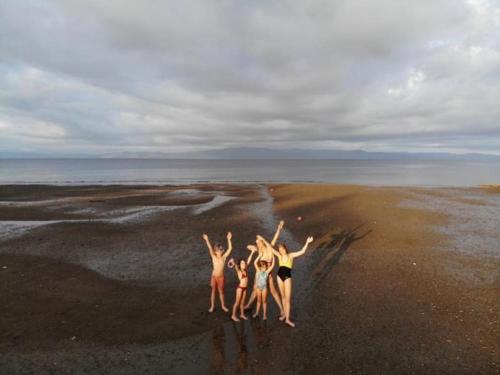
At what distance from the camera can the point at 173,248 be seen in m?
19.7

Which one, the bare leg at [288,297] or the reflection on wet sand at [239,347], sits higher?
the bare leg at [288,297]

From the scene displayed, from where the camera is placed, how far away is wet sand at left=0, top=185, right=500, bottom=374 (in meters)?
9.04

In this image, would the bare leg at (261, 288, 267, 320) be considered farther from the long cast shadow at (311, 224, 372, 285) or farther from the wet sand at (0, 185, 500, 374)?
the long cast shadow at (311, 224, 372, 285)

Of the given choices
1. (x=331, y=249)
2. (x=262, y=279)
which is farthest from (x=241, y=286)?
(x=331, y=249)

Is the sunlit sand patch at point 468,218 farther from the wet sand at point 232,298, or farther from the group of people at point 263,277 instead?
the group of people at point 263,277

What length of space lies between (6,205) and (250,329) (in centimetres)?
3703

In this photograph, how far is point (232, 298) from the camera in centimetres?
1272

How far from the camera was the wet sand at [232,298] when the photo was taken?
9.04 metres

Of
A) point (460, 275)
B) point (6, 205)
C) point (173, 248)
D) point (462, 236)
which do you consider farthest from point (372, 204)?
point (6, 205)

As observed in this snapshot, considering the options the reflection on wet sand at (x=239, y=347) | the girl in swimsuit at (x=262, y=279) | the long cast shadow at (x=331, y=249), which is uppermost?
the girl in swimsuit at (x=262, y=279)

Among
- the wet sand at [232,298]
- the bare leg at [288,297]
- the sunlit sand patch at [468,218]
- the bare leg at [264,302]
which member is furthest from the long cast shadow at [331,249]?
the sunlit sand patch at [468,218]

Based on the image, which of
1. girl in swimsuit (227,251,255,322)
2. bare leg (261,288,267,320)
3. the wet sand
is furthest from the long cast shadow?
girl in swimsuit (227,251,255,322)

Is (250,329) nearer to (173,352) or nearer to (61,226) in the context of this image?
(173,352)

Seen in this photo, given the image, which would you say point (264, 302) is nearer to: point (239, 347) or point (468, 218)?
point (239, 347)
